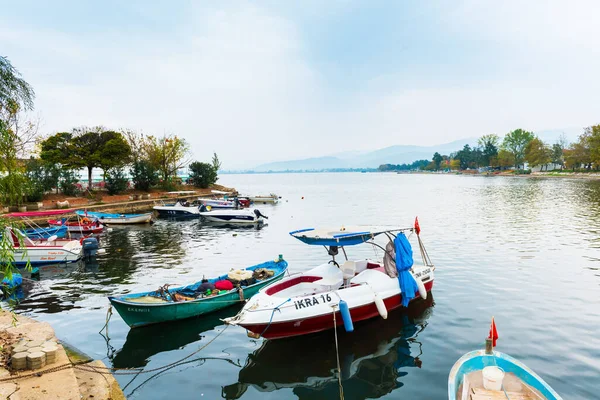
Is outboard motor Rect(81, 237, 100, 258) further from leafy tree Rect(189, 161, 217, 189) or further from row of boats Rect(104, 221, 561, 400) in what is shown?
leafy tree Rect(189, 161, 217, 189)

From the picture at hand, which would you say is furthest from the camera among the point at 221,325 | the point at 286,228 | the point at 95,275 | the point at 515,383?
the point at 286,228

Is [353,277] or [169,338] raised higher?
[353,277]

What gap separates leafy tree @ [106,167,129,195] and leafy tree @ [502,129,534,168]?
16164cm

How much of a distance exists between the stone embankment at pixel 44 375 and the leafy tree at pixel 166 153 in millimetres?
61208

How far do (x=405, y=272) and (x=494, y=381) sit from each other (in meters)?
6.18

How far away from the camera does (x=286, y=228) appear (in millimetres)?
38000

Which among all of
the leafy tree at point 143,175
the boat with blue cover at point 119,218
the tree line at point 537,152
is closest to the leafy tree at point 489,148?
the tree line at point 537,152

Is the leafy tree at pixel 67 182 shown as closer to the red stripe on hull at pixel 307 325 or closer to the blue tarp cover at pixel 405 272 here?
the red stripe on hull at pixel 307 325

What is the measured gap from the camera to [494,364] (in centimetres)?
855

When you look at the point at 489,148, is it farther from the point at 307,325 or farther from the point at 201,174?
A: the point at 307,325

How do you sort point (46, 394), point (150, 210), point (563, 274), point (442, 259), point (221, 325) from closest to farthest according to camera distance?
point (46, 394)
point (221, 325)
point (563, 274)
point (442, 259)
point (150, 210)

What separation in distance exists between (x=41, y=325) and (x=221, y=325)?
5.61 meters

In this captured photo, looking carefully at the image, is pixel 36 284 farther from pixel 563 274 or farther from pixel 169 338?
pixel 563 274

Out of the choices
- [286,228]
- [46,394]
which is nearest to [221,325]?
[46,394]
